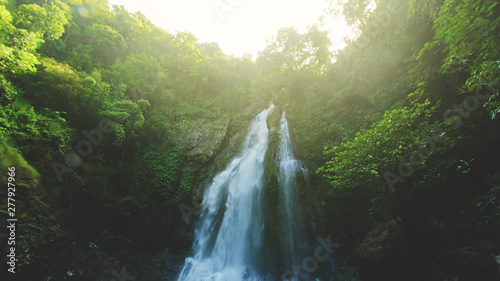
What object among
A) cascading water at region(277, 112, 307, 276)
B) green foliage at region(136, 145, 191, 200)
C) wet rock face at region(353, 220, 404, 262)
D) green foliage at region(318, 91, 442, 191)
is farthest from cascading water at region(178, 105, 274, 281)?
green foliage at region(318, 91, 442, 191)

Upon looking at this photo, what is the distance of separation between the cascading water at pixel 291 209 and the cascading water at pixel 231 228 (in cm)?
116

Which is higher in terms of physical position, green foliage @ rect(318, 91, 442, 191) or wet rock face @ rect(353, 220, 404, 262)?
green foliage @ rect(318, 91, 442, 191)

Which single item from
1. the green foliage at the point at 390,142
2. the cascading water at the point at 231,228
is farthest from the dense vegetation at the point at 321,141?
the cascading water at the point at 231,228

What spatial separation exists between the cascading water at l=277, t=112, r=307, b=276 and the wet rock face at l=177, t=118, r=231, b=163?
4590mm

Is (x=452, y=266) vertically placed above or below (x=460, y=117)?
below

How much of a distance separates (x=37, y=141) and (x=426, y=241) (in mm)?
12841

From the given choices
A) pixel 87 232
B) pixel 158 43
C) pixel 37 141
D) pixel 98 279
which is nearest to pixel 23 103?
pixel 37 141

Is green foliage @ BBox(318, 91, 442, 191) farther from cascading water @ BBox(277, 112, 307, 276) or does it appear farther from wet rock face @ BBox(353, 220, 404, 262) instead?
cascading water @ BBox(277, 112, 307, 276)

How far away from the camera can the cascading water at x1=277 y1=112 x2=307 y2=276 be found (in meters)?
7.56

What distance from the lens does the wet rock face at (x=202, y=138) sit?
1170cm

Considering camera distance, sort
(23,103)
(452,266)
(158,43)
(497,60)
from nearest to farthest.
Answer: (497,60), (452,266), (23,103), (158,43)

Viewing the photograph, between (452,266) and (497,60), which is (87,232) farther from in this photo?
(497,60)

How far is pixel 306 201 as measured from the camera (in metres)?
8.48

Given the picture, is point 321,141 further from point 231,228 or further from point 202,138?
point 202,138
